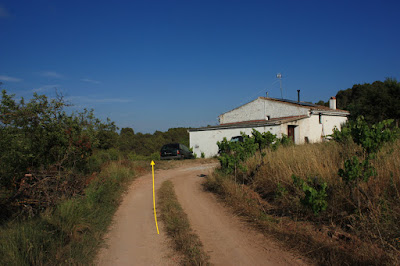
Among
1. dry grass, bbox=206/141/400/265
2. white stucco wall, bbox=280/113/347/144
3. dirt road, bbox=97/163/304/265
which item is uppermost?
white stucco wall, bbox=280/113/347/144

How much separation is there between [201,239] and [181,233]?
0.42 m

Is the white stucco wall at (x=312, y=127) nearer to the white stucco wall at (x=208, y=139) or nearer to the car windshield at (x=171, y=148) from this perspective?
the white stucco wall at (x=208, y=139)

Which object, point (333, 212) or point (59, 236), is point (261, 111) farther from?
point (59, 236)

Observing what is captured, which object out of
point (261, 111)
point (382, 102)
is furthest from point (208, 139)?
point (382, 102)

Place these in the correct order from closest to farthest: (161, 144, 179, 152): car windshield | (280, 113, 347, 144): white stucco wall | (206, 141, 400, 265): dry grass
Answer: (206, 141, 400, 265): dry grass, (161, 144, 179, 152): car windshield, (280, 113, 347, 144): white stucco wall

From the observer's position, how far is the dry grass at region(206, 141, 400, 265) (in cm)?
377

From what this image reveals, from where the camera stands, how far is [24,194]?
6.36 m

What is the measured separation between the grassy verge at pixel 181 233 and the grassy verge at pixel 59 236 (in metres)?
1.44

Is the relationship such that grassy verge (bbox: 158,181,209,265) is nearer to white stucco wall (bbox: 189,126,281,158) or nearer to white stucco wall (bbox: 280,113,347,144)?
white stucco wall (bbox: 280,113,347,144)

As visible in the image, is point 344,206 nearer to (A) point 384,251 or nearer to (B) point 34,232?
(A) point 384,251

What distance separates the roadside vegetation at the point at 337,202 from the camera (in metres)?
3.85

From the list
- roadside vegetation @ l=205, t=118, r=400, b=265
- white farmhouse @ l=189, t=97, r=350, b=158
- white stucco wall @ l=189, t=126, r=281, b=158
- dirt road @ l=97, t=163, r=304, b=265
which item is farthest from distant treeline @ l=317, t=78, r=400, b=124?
dirt road @ l=97, t=163, r=304, b=265

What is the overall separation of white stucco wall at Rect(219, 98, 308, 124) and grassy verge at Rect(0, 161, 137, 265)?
22501mm

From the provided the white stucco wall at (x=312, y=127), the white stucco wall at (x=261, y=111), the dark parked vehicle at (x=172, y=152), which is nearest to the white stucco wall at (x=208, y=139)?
the dark parked vehicle at (x=172, y=152)
